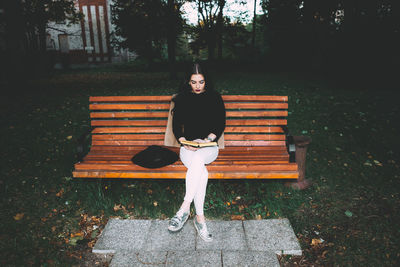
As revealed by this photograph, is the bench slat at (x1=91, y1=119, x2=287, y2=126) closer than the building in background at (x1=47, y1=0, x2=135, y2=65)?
Yes

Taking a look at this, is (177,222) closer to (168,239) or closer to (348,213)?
(168,239)

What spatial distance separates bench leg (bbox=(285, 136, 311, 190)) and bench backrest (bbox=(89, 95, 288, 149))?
25cm

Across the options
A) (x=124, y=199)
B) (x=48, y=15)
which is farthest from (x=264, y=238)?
(x=48, y=15)

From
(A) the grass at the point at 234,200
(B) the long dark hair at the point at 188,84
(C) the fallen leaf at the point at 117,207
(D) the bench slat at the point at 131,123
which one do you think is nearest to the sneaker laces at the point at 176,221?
(A) the grass at the point at 234,200

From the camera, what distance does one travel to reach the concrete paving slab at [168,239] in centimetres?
264

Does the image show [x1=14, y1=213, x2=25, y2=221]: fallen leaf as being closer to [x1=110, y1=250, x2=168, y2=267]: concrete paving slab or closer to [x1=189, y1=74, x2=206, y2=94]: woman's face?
[x1=110, y1=250, x2=168, y2=267]: concrete paving slab

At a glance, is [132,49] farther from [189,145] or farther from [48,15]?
[189,145]

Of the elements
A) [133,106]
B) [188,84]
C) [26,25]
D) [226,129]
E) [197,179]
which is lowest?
[197,179]

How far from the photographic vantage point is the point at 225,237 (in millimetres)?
2771

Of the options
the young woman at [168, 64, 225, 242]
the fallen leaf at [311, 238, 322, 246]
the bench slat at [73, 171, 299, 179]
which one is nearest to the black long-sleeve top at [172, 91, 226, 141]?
the young woman at [168, 64, 225, 242]

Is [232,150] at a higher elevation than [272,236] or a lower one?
higher

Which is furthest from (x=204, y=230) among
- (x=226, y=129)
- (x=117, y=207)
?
(x=226, y=129)

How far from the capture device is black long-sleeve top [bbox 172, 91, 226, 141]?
3238 millimetres

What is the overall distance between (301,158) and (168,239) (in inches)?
77.3
